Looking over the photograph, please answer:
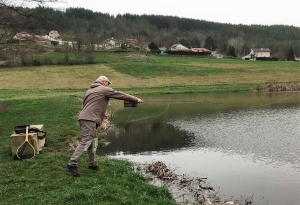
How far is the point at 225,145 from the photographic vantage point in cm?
1450

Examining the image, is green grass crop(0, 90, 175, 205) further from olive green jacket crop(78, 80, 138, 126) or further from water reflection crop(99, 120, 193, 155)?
water reflection crop(99, 120, 193, 155)

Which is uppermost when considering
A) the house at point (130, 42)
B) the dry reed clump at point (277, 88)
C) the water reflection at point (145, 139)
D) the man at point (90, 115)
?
the house at point (130, 42)

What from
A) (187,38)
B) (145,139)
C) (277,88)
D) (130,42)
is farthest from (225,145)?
(187,38)

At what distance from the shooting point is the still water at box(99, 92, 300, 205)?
31.6 ft

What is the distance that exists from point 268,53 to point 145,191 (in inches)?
5825

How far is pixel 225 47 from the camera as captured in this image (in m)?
143

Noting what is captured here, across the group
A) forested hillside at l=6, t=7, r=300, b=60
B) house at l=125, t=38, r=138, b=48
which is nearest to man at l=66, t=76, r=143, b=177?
forested hillside at l=6, t=7, r=300, b=60

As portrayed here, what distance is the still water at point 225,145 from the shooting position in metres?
9.63

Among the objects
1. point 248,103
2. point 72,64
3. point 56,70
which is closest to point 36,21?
point 248,103

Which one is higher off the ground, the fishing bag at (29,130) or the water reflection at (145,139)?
the fishing bag at (29,130)

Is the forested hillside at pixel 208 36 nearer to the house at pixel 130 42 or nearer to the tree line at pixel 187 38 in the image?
the tree line at pixel 187 38

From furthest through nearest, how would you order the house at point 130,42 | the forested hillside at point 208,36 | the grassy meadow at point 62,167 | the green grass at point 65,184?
1. the forested hillside at point 208,36
2. the house at point 130,42
3. the grassy meadow at point 62,167
4. the green grass at point 65,184

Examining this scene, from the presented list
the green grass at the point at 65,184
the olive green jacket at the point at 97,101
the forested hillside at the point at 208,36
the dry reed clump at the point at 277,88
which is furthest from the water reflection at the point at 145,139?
the forested hillside at the point at 208,36

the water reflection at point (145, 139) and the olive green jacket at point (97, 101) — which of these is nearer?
the olive green jacket at point (97, 101)
